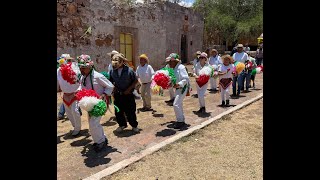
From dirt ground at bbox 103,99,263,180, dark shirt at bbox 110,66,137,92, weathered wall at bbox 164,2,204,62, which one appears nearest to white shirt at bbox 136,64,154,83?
dark shirt at bbox 110,66,137,92

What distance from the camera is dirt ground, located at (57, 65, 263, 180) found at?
15.4ft

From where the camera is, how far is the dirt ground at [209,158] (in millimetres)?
4312

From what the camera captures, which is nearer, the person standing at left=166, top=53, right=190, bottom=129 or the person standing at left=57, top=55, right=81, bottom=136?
the person standing at left=57, top=55, right=81, bottom=136

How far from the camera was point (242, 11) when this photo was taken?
1248 inches

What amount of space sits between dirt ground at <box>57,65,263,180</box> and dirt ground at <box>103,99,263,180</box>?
1.71 feet

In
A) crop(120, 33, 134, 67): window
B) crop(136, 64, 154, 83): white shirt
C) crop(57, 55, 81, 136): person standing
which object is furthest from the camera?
crop(120, 33, 134, 67): window

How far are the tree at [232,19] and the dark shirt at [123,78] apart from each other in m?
25.9

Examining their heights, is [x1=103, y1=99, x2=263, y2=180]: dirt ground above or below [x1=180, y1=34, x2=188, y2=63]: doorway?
below

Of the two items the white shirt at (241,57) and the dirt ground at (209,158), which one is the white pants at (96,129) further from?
the white shirt at (241,57)

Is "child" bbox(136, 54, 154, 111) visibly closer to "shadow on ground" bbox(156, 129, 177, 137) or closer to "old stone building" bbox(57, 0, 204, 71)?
"shadow on ground" bbox(156, 129, 177, 137)

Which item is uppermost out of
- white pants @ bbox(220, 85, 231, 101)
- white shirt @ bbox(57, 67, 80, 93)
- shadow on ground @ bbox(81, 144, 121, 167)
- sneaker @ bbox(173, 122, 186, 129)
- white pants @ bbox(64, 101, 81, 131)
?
white shirt @ bbox(57, 67, 80, 93)
